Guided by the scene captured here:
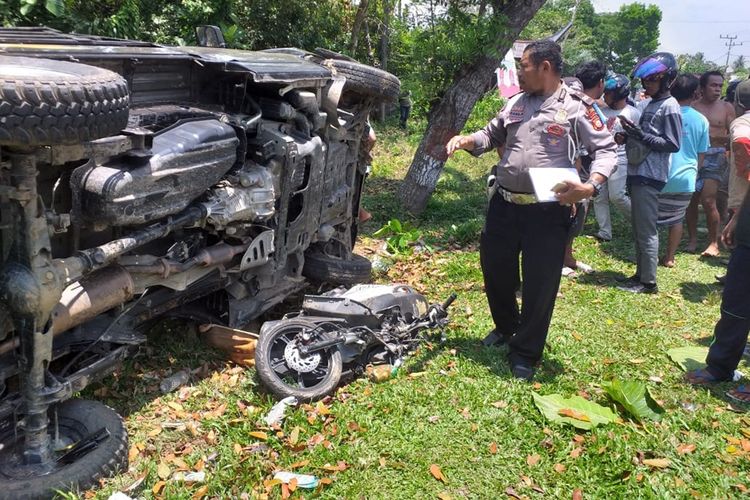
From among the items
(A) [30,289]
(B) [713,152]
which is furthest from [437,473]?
(B) [713,152]

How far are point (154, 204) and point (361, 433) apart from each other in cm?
165

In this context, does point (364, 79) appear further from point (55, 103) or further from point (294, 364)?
point (55, 103)

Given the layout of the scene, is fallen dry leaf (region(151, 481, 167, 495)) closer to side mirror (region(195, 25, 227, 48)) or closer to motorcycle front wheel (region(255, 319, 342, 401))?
motorcycle front wheel (region(255, 319, 342, 401))

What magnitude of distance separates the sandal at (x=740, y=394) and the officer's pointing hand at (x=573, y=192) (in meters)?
1.65

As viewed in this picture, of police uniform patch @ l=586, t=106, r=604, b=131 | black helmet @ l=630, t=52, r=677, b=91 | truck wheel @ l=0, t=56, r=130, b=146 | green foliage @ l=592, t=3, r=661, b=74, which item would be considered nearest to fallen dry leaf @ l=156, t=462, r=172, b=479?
truck wheel @ l=0, t=56, r=130, b=146

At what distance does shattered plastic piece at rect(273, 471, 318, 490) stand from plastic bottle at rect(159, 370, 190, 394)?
1112 millimetres

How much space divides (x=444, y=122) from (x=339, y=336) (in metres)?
Result: 5.01

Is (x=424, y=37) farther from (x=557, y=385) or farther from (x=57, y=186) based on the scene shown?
(x=57, y=186)

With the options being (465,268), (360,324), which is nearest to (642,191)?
(465,268)

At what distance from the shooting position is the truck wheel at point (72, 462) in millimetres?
2768

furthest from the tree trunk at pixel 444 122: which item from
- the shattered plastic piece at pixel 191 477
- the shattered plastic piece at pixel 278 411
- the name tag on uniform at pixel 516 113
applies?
the shattered plastic piece at pixel 191 477

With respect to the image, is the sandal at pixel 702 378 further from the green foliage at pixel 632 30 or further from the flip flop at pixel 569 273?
the green foliage at pixel 632 30

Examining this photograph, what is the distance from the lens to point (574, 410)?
3799mm

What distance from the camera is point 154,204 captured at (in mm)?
3291
